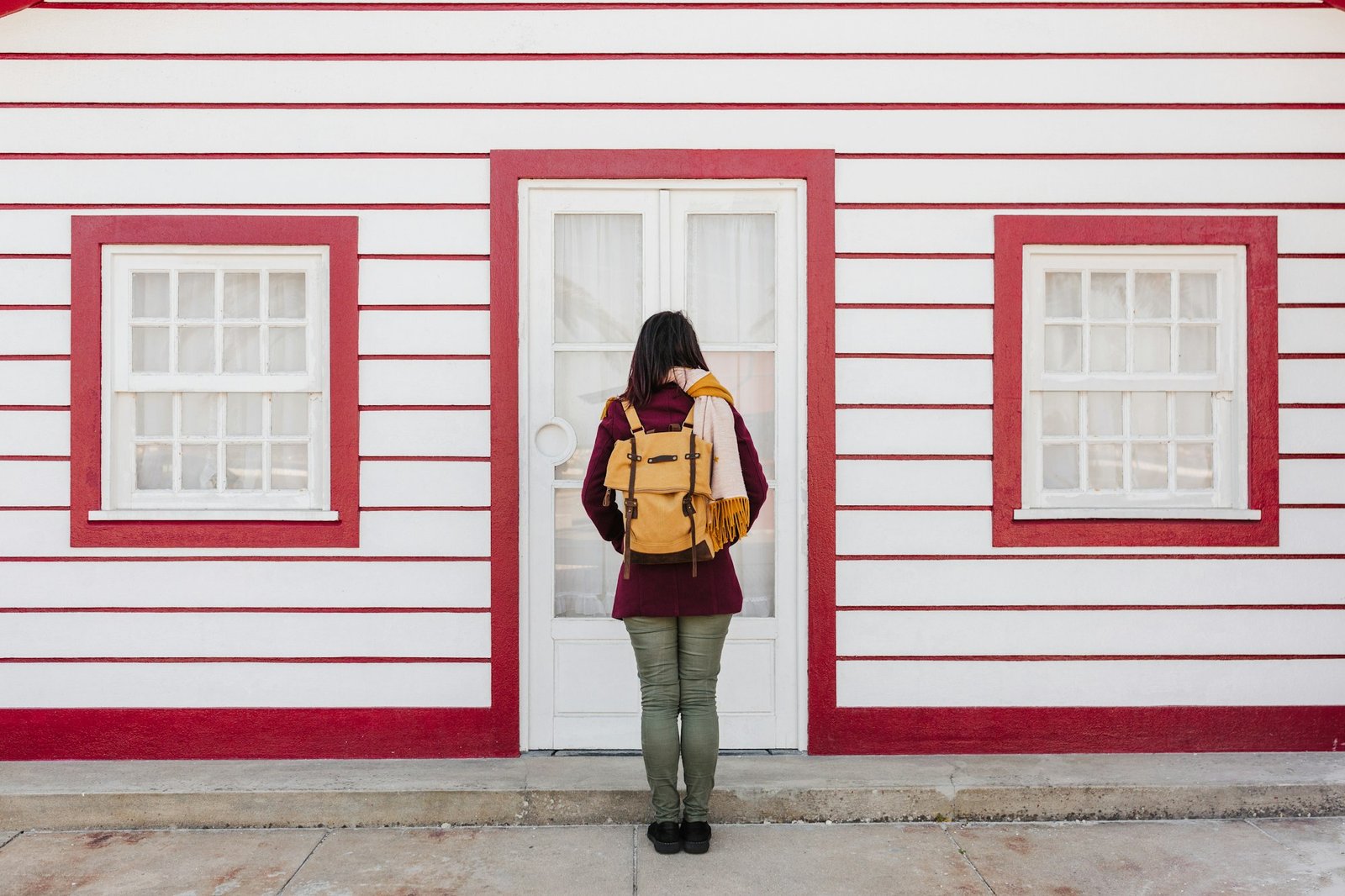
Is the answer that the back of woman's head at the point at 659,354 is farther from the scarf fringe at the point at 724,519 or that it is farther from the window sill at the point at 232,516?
the window sill at the point at 232,516

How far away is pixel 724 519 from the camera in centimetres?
361

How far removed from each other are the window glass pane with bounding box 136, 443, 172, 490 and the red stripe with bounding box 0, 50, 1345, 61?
163cm

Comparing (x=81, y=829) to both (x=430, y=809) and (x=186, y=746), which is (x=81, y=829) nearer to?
(x=186, y=746)

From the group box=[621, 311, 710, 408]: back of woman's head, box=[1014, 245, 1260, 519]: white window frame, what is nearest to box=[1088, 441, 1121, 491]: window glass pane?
box=[1014, 245, 1260, 519]: white window frame

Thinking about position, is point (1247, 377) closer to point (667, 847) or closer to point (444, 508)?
point (667, 847)

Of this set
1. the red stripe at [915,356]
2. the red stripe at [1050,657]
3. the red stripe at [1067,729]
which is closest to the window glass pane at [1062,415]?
the red stripe at [915,356]

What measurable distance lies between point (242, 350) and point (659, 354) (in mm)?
2052

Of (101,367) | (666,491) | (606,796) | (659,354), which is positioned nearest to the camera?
(666,491)

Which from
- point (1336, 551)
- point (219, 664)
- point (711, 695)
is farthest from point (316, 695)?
point (1336, 551)

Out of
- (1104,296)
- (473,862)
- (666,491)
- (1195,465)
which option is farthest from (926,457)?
(473,862)

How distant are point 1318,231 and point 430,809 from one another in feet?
14.1

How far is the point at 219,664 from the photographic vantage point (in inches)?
179

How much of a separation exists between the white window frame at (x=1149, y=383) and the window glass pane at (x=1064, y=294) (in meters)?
0.04

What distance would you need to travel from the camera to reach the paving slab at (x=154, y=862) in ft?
11.7
